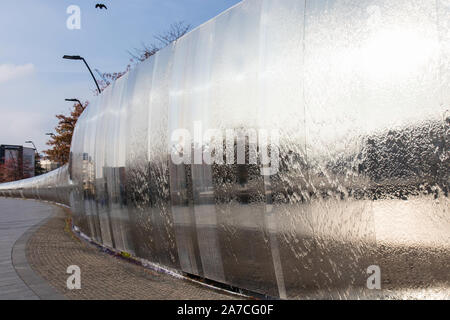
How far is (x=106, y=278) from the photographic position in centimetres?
684

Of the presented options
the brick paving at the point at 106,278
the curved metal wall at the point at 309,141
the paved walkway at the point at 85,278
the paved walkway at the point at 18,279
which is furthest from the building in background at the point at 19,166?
the curved metal wall at the point at 309,141

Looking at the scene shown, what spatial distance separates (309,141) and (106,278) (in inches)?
160

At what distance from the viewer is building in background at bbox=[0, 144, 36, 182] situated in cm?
11125

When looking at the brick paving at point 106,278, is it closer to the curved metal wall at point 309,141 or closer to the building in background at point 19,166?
the curved metal wall at point 309,141

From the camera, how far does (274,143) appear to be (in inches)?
197

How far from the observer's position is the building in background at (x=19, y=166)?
11125 centimetres

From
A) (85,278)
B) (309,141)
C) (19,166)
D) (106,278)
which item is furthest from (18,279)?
(19,166)

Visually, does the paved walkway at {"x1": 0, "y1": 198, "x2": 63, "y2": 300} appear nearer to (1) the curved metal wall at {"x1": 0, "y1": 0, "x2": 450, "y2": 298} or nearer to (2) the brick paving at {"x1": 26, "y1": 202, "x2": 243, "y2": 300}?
(2) the brick paving at {"x1": 26, "y1": 202, "x2": 243, "y2": 300}

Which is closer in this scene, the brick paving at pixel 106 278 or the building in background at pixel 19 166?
the brick paving at pixel 106 278

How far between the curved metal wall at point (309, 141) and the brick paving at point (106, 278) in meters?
0.37

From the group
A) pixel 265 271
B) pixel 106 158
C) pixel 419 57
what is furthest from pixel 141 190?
pixel 419 57

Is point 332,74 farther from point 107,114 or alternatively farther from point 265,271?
point 107,114

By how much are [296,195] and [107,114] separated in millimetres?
6573

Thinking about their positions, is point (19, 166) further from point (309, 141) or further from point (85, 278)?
point (309, 141)
